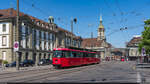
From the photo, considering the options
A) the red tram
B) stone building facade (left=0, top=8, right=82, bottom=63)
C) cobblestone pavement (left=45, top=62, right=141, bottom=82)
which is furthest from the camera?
stone building facade (left=0, top=8, right=82, bottom=63)

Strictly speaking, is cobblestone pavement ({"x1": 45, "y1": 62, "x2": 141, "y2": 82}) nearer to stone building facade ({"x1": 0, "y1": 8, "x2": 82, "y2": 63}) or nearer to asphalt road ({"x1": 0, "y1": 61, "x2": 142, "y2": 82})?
asphalt road ({"x1": 0, "y1": 61, "x2": 142, "y2": 82})

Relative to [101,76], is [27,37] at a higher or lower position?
higher

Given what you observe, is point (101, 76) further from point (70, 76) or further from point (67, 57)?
point (67, 57)

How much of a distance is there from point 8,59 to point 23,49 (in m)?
4.77

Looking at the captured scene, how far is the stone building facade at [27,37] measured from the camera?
47372 millimetres

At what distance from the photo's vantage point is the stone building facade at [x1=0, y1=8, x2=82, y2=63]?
47.4m

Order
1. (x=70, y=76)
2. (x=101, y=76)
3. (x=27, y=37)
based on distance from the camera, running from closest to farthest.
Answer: (x=101, y=76), (x=70, y=76), (x=27, y=37)

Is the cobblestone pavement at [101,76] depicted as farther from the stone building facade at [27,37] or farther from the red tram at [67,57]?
the stone building facade at [27,37]

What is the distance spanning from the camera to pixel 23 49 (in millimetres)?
49656

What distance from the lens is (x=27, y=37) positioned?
2060 inches

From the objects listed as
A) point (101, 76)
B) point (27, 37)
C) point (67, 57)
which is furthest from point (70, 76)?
point (27, 37)

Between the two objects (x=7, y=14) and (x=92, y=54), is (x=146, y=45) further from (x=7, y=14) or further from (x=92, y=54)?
(x=7, y=14)

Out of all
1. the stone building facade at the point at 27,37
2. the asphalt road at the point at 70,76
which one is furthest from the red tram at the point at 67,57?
the stone building facade at the point at 27,37

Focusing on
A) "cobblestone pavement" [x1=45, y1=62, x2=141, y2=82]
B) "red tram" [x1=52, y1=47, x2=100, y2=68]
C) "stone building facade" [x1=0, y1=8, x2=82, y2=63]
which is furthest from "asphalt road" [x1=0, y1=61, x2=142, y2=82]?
"stone building facade" [x1=0, y1=8, x2=82, y2=63]
